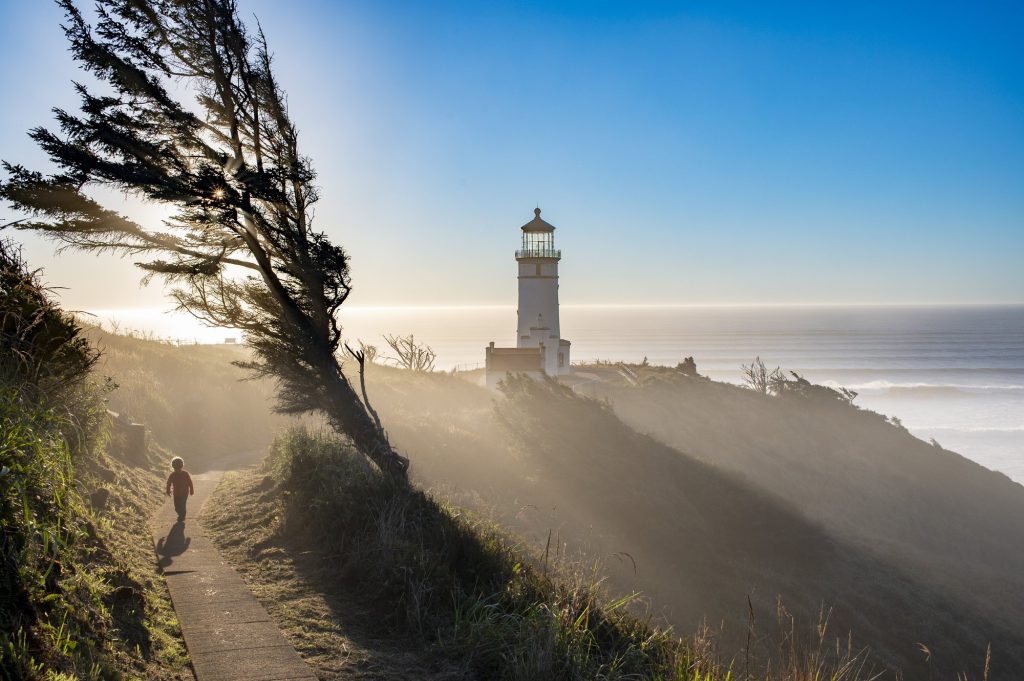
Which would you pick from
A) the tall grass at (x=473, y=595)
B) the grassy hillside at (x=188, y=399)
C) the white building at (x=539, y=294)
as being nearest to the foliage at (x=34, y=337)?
the tall grass at (x=473, y=595)

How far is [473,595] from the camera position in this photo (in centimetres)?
648

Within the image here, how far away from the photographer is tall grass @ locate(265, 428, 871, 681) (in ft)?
17.7

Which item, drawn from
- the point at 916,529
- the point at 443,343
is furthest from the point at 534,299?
the point at 443,343

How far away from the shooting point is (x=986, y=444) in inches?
1898

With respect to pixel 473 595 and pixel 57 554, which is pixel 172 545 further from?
pixel 473 595

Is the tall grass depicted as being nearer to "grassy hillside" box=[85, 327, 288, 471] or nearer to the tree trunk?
the tree trunk

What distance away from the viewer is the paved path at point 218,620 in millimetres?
5051

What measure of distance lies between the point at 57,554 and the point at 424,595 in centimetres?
313

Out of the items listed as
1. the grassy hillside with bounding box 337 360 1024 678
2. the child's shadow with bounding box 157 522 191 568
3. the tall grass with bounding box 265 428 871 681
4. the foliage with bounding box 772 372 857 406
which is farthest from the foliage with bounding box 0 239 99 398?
the foliage with bounding box 772 372 857 406

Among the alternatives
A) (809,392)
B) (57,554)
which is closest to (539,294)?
(809,392)

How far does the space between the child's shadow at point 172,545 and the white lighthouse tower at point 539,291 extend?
112ft

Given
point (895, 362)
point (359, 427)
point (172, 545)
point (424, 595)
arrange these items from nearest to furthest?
point (424, 595)
point (172, 545)
point (359, 427)
point (895, 362)

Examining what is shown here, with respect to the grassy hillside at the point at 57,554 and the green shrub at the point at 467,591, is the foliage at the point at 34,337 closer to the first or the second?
the grassy hillside at the point at 57,554

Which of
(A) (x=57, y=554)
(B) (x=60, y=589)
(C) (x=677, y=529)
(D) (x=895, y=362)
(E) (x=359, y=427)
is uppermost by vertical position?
(E) (x=359, y=427)
